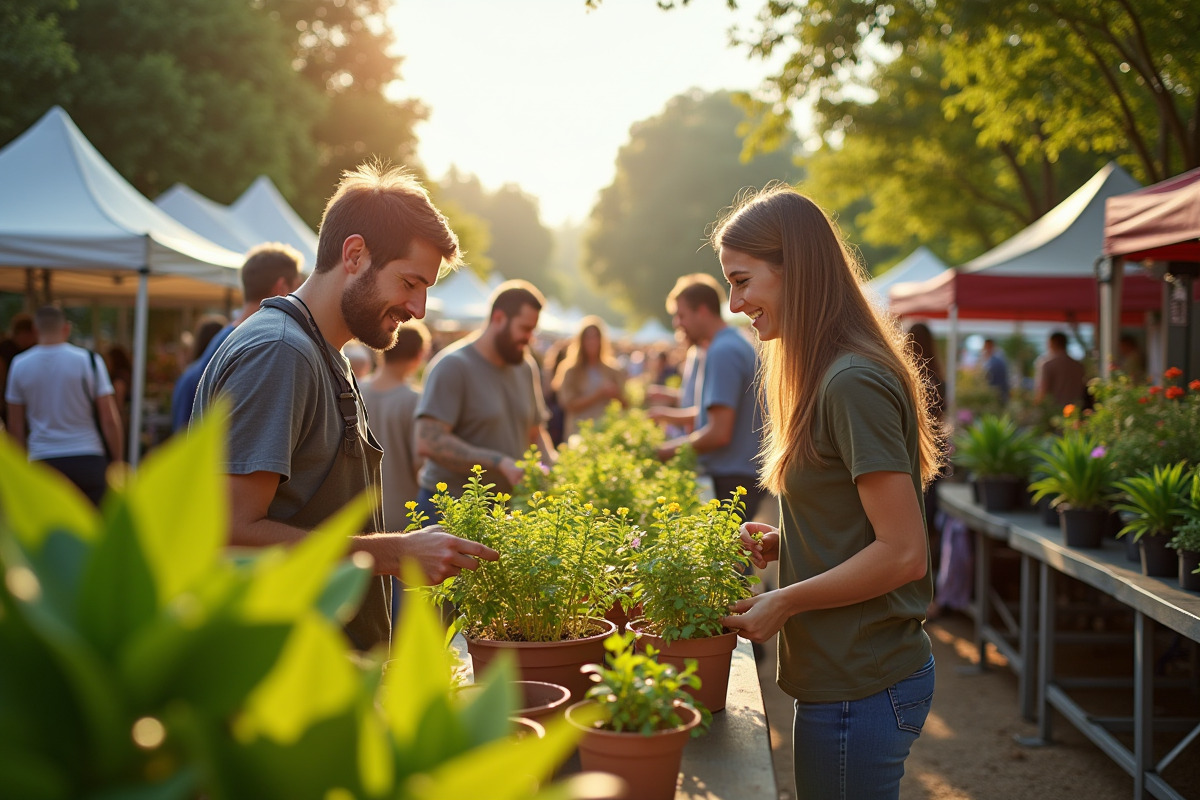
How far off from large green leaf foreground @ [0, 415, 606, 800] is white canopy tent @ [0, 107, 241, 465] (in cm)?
759

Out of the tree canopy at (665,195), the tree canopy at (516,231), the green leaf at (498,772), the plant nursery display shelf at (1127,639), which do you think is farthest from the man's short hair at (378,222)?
the tree canopy at (516,231)

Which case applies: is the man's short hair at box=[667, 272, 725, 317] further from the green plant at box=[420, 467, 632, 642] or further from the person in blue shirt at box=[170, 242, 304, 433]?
the green plant at box=[420, 467, 632, 642]

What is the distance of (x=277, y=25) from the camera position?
23859 millimetres

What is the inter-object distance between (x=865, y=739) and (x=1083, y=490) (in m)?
3.19

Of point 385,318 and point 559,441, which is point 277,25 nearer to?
point 559,441

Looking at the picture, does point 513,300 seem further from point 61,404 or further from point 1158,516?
point 61,404

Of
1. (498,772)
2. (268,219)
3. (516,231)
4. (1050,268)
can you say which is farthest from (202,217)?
(516,231)

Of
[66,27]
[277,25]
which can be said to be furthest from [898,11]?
[277,25]

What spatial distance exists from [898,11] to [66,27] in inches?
653

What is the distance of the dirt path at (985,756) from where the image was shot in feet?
15.0

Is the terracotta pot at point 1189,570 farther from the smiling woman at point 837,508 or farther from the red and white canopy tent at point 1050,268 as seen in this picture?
the red and white canopy tent at point 1050,268

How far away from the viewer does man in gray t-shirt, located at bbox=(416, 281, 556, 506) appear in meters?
4.58

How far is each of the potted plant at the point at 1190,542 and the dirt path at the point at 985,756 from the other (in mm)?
1499

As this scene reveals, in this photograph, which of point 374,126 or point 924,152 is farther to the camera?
point 374,126
